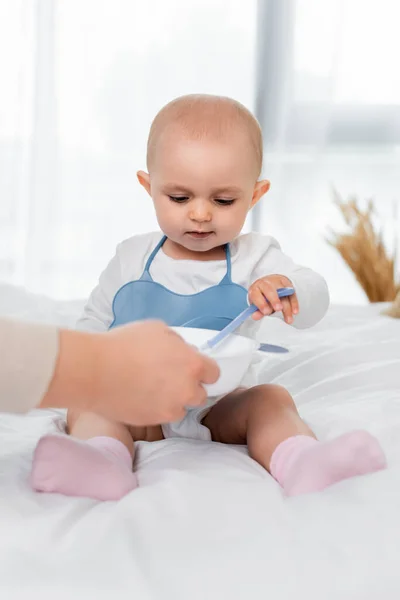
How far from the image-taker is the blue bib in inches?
51.4

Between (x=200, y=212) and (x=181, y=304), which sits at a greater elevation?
(x=200, y=212)

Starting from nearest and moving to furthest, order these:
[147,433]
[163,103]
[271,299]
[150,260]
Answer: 1. [271,299]
2. [147,433]
3. [150,260]
4. [163,103]

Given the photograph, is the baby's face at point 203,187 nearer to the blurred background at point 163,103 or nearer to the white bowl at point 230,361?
the white bowl at point 230,361

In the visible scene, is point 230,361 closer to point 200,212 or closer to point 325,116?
point 200,212

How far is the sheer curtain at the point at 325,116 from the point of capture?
3320mm

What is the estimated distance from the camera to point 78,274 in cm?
356

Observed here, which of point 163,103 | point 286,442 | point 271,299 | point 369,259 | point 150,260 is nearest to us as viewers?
point 286,442

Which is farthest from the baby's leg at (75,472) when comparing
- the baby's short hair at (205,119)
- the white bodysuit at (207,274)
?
the baby's short hair at (205,119)

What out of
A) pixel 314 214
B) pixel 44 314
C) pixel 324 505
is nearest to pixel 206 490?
pixel 324 505

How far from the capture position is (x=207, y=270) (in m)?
1.37

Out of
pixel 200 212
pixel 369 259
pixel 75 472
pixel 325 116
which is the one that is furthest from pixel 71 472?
pixel 325 116

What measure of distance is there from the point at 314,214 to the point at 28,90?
130 centimetres

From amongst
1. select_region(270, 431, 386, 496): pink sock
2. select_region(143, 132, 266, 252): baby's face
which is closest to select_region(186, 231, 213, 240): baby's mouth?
select_region(143, 132, 266, 252): baby's face

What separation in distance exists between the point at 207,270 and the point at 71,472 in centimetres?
53
